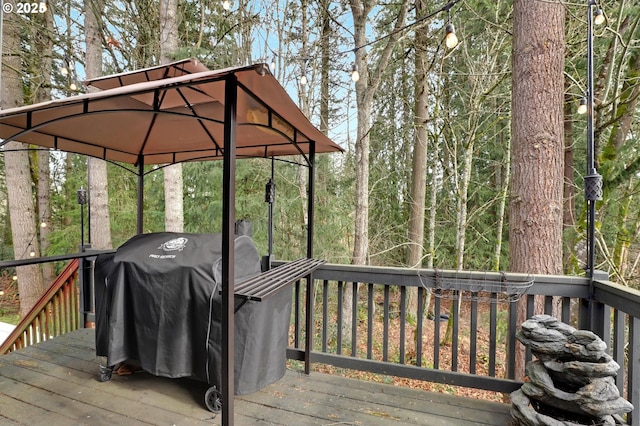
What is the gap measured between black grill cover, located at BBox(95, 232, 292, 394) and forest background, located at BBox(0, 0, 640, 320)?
7.02 feet

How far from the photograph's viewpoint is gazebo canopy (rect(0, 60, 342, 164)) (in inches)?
58.4

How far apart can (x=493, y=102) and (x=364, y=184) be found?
2.94 metres

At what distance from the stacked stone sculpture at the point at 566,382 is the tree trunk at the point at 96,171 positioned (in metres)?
5.56

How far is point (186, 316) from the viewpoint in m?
1.97

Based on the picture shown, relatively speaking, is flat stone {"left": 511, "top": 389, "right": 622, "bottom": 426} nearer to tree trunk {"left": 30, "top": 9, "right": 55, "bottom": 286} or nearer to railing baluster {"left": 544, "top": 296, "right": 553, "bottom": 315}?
railing baluster {"left": 544, "top": 296, "right": 553, "bottom": 315}

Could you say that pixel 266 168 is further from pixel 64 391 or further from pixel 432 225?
pixel 64 391

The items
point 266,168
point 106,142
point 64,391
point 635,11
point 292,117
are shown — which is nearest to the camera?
point 292,117

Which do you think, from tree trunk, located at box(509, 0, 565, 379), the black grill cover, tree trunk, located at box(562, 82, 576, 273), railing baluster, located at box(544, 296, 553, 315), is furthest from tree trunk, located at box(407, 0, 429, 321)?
the black grill cover

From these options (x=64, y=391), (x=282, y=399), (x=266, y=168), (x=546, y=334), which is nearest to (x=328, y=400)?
(x=282, y=399)

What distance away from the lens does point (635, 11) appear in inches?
134

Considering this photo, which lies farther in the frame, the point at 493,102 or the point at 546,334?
the point at 493,102

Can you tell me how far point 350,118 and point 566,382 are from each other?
18.7 feet

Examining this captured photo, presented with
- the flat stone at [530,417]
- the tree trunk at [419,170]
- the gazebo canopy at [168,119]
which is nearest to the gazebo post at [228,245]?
the gazebo canopy at [168,119]

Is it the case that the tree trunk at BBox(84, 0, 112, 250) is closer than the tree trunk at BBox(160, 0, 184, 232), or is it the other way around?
the tree trunk at BBox(160, 0, 184, 232)
